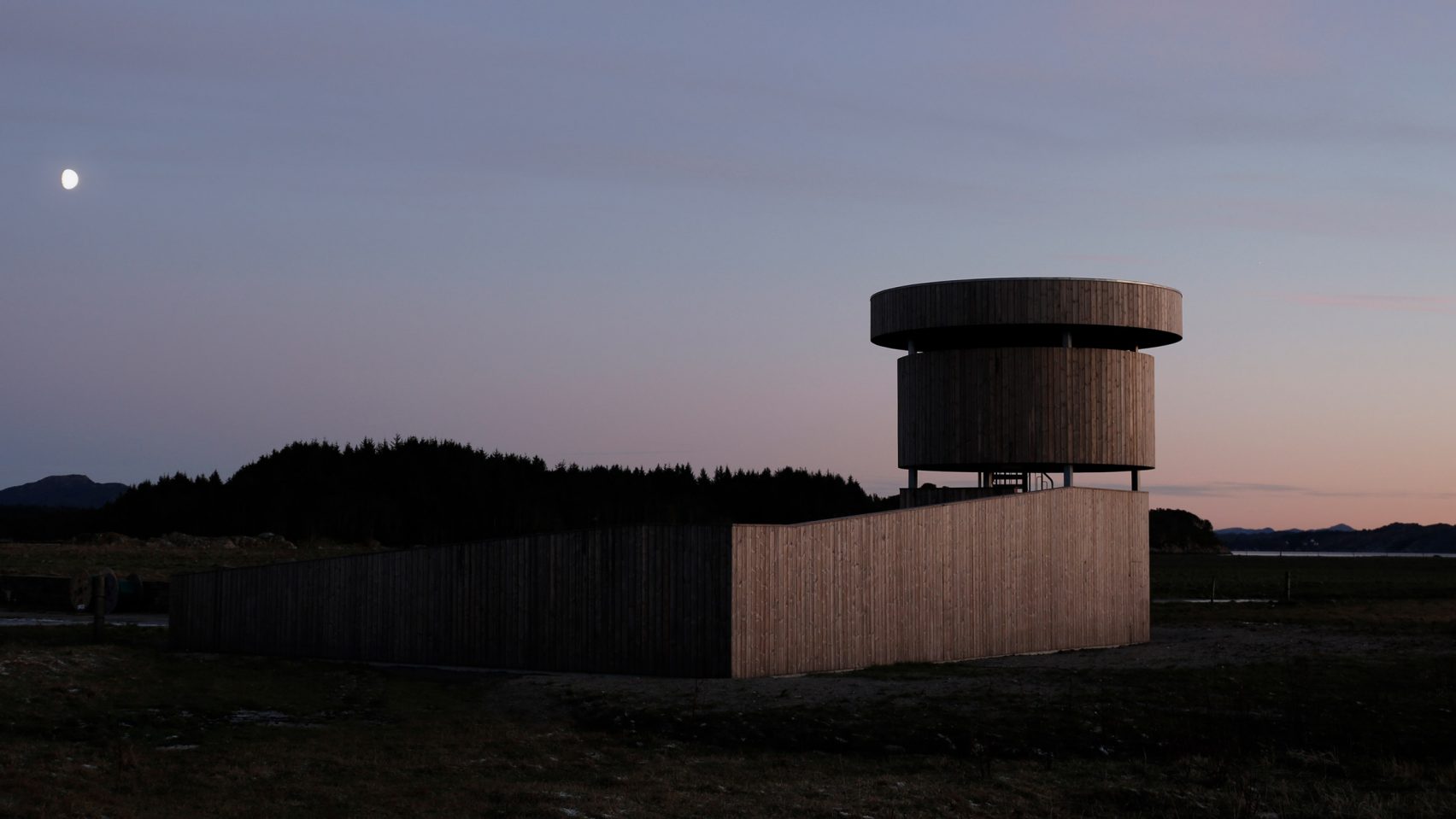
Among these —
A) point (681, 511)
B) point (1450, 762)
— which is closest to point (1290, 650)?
point (1450, 762)

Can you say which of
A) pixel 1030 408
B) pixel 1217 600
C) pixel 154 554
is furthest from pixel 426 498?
pixel 1030 408

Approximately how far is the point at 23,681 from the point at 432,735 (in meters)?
6.14

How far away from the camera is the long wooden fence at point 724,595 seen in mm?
21219

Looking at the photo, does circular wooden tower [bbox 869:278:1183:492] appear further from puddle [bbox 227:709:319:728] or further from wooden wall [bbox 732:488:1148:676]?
puddle [bbox 227:709:319:728]

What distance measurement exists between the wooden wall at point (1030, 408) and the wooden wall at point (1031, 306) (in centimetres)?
75

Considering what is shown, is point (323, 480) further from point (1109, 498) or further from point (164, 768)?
point (164, 768)

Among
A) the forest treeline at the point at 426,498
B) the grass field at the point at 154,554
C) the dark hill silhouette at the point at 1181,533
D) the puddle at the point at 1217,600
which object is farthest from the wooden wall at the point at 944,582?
the dark hill silhouette at the point at 1181,533

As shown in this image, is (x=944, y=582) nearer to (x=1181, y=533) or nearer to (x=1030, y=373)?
(x=1030, y=373)

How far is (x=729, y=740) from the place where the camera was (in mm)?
14797

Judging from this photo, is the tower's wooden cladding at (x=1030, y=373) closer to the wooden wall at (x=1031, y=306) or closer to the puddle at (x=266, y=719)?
the wooden wall at (x=1031, y=306)

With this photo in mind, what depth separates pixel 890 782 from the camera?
12.5m

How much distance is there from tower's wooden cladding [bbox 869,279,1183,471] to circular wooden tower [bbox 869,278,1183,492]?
21 millimetres

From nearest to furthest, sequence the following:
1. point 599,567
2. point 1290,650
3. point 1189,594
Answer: point 599,567
point 1290,650
point 1189,594

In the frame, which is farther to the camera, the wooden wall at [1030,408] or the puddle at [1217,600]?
the puddle at [1217,600]
